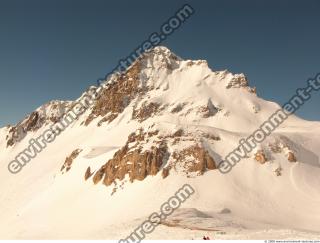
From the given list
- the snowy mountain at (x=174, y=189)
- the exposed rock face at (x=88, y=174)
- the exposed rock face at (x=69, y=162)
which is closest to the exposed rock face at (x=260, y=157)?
the snowy mountain at (x=174, y=189)

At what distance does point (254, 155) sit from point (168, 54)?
7345 cm

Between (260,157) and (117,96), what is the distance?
63.6m

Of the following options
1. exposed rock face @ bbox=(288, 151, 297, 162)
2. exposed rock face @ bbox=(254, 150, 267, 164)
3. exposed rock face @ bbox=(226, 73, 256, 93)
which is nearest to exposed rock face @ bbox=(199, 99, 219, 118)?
exposed rock face @ bbox=(226, 73, 256, 93)

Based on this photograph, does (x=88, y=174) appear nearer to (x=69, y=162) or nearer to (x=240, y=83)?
(x=69, y=162)

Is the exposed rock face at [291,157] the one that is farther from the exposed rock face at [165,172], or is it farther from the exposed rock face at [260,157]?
the exposed rock face at [165,172]

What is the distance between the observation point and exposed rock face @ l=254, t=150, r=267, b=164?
48.8 meters

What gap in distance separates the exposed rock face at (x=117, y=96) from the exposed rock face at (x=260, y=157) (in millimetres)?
56026

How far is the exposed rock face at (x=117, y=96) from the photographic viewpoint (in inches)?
4080

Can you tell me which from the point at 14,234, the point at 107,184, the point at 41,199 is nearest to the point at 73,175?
the point at 41,199

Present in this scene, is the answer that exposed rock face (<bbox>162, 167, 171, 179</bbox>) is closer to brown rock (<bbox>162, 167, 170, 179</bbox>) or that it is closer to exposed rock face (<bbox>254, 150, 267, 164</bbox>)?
brown rock (<bbox>162, 167, 170, 179</bbox>)

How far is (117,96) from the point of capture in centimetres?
10738

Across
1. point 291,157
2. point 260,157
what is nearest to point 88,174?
point 260,157

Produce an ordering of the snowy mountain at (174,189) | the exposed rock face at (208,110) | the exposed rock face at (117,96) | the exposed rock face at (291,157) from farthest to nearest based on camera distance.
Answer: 1. the exposed rock face at (117,96)
2. the exposed rock face at (208,110)
3. the exposed rock face at (291,157)
4. the snowy mountain at (174,189)

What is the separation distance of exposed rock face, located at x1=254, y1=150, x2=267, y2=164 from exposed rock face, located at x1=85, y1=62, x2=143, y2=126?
184ft
